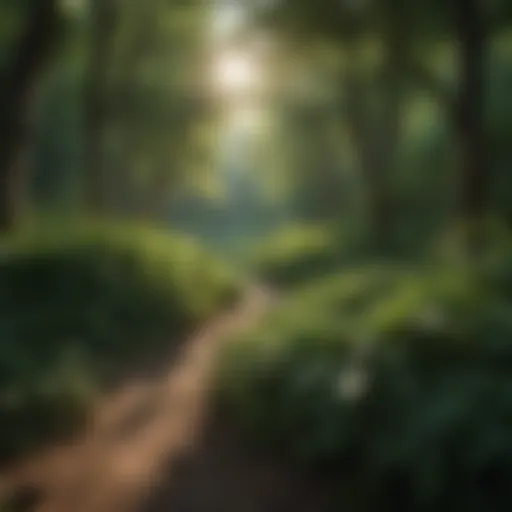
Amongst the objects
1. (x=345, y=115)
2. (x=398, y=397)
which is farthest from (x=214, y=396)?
(x=345, y=115)

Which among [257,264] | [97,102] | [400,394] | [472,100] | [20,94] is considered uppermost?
[97,102]

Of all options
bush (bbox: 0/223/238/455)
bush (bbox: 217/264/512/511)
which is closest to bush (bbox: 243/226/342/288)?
bush (bbox: 0/223/238/455)

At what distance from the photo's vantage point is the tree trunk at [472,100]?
10.5 metres

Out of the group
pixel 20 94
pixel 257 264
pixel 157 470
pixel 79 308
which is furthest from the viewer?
pixel 257 264

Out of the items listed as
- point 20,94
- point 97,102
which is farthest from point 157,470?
point 97,102

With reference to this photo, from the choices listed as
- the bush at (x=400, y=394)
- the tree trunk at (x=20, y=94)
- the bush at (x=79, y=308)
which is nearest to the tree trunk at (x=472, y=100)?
the bush at (x=400, y=394)

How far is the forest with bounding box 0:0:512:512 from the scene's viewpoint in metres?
5.73

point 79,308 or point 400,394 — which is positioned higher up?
point 79,308

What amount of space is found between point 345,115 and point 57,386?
13.6m

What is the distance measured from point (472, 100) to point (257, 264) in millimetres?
8699

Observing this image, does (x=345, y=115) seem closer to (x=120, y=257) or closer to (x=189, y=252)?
(x=189, y=252)

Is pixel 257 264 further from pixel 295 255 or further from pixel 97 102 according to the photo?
pixel 97 102

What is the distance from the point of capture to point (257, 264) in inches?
734

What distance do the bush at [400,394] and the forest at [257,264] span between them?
2 centimetres
